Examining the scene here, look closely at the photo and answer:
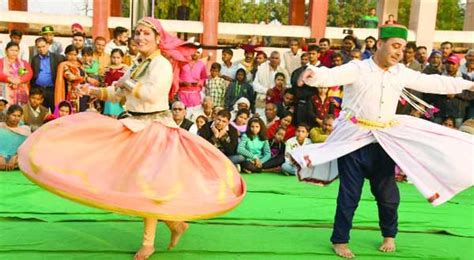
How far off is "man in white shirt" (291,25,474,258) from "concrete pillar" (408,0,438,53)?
10631 mm

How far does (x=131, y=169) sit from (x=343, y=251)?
1.64m

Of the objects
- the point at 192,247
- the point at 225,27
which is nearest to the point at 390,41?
the point at 192,247

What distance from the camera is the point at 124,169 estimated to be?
3.52 m

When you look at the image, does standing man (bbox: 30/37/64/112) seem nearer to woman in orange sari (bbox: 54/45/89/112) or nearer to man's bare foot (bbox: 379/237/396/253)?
woman in orange sari (bbox: 54/45/89/112)

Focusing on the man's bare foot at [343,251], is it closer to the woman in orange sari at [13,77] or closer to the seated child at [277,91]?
the seated child at [277,91]

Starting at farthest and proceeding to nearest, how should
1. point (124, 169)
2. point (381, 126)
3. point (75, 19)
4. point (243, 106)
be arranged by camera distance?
point (75, 19)
point (243, 106)
point (381, 126)
point (124, 169)

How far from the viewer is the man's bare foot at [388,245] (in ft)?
14.2

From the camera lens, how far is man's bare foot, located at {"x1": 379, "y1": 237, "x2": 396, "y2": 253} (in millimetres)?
4332

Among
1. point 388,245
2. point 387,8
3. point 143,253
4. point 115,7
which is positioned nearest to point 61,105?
point 143,253

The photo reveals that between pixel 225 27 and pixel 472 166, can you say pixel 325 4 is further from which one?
pixel 472 166

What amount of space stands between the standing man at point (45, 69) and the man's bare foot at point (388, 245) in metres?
5.42

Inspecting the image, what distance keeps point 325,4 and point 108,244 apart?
10998 mm

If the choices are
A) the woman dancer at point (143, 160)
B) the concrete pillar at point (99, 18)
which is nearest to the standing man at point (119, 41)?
the concrete pillar at point (99, 18)

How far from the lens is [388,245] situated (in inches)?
171
